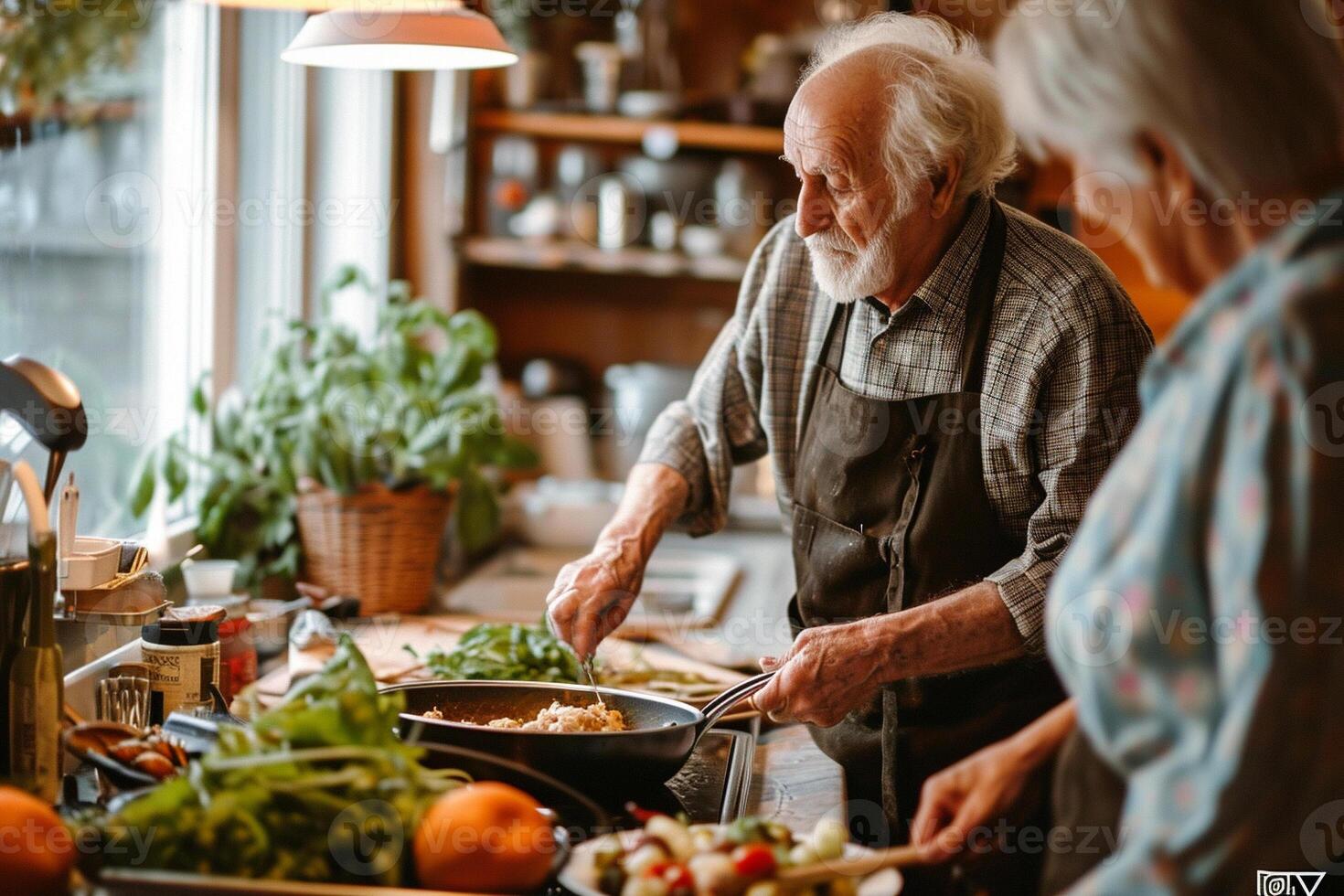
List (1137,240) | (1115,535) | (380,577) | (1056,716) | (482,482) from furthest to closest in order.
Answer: (482,482)
(380,577)
(1056,716)
(1137,240)
(1115,535)

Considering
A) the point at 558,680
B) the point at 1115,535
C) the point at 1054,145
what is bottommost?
the point at 558,680

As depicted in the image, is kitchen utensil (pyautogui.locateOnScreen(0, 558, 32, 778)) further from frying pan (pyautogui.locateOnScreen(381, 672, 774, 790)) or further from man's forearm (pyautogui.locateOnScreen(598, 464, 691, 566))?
man's forearm (pyautogui.locateOnScreen(598, 464, 691, 566))

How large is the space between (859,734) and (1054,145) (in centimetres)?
96

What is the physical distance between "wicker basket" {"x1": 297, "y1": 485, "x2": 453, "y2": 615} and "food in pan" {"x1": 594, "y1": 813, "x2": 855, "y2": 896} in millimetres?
1400

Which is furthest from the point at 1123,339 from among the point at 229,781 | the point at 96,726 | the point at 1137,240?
the point at 96,726

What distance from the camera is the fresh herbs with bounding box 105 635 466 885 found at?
3.80 ft

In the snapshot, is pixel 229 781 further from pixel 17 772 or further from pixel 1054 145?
pixel 1054 145

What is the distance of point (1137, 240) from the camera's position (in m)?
1.13

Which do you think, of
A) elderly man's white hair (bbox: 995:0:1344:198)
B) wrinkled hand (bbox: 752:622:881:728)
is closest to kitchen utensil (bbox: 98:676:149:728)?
wrinkled hand (bbox: 752:622:881:728)

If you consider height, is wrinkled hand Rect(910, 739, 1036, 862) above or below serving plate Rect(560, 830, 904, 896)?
above

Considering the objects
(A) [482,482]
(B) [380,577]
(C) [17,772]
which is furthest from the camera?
(A) [482,482]

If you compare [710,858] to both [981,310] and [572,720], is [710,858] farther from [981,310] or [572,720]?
[981,310]

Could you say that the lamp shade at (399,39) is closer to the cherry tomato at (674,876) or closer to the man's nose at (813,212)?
the man's nose at (813,212)

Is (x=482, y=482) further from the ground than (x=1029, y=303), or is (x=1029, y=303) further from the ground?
(x=1029, y=303)
